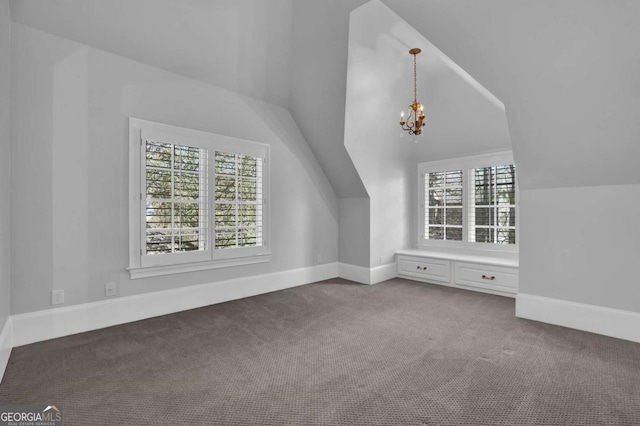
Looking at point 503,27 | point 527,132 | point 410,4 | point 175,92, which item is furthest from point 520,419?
point 175,92

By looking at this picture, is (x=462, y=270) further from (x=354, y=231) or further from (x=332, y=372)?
(x=332, y=372)

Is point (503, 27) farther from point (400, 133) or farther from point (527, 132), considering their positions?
point (400, 133)

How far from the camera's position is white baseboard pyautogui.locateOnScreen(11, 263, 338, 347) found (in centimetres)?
265

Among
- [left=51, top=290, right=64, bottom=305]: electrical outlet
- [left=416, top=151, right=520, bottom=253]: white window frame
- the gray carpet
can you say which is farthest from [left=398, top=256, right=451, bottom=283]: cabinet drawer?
[left=51, top=290, right=64, bottom=305]: electrical outlet

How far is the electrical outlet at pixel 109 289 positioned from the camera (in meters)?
3.00

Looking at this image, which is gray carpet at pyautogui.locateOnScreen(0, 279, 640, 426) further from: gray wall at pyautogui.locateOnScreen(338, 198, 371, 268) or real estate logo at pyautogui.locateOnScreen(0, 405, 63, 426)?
gray wall at pyautogui.locateOnScreen(338, 198, 371, 268)

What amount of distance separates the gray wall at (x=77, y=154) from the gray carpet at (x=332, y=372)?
0.54 m

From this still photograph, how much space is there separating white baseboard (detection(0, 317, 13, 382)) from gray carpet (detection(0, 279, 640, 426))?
8 cm

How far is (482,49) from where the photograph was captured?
2.61 m

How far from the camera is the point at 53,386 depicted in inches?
78.0

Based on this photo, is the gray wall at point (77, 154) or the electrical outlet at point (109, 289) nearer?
the gray wall at point (77, 154)

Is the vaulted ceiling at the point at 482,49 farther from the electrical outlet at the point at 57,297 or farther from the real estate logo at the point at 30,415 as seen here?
the real estate logo at the point at 30,415

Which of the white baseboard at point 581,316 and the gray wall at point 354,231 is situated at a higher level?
the gray wall at point 354,231

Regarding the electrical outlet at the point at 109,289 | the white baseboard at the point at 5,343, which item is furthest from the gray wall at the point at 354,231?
the white baseboard at the point at 5,343
